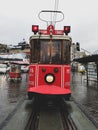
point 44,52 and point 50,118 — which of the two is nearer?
point 50,118

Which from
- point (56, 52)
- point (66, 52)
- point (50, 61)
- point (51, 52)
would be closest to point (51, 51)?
point (51, 52)

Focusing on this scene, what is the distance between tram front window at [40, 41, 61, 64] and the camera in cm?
1164

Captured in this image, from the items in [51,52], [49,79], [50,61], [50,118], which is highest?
[51,52]

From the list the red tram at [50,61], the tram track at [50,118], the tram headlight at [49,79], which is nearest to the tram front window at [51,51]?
the red tram at [50,61]

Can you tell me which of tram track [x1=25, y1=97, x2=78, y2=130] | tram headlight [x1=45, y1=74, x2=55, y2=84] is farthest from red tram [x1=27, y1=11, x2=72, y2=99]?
tram track [x1=25, y1=97, x2=78, y2=130]

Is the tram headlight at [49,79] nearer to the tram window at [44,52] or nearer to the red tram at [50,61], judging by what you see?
the red tram at [50,61]

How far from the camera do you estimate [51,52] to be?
11641 millimetres

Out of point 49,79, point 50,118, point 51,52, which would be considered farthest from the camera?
point 51,52

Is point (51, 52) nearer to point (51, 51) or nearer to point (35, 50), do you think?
point (51, 51)

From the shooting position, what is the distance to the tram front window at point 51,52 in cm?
1164

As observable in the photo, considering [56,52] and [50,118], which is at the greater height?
[56,52]

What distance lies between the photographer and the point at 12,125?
8.54 m

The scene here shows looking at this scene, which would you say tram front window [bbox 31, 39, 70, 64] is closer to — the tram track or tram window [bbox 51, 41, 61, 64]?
tram window [bbox 51, 41, 61, 64]

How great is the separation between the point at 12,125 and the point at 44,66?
12.0 ft
